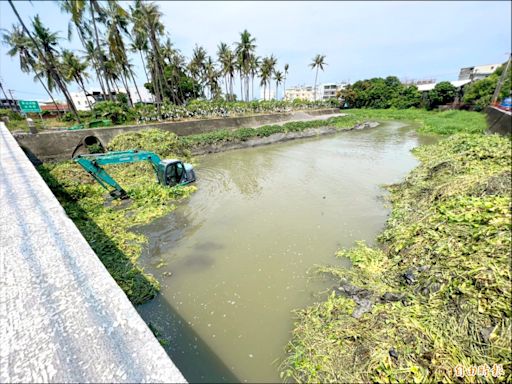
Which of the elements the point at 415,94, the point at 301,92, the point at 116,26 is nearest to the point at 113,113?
the point at 116,26

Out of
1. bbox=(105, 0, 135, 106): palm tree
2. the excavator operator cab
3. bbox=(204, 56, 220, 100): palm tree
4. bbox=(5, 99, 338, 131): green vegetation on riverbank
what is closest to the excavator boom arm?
the excavator operator cab

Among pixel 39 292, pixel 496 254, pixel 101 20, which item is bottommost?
pixel 496 254

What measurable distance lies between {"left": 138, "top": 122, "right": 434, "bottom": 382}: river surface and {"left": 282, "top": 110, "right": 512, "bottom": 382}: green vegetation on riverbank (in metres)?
0.49

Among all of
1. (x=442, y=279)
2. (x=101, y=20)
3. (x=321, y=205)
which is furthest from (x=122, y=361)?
(x=101, y=20)

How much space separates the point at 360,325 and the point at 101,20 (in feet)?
92.8

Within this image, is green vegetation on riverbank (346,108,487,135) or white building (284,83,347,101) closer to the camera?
green vegetation on riverbank (346,108,487,135)

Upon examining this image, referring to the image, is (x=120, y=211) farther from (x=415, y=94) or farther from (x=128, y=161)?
(x=415, y=94)

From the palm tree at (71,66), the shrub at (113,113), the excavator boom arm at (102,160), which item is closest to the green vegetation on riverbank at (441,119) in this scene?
the excavator boom arm at (102,160)

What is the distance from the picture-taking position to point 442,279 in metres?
3.37

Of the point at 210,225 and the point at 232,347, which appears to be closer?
the point at 232,347

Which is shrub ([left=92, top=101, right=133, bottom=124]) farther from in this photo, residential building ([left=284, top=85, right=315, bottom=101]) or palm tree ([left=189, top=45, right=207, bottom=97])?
residential building ([left=284, top=85, right=315, bottom=101])

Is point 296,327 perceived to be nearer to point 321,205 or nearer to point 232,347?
point 232,347

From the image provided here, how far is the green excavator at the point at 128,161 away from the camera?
6.96 metres

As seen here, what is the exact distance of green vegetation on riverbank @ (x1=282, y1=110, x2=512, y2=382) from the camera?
2570mm
